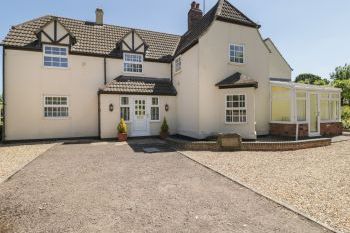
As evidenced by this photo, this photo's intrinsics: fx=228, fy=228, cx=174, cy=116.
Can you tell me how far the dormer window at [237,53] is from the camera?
15695mm

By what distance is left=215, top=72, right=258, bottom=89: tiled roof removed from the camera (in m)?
13.8

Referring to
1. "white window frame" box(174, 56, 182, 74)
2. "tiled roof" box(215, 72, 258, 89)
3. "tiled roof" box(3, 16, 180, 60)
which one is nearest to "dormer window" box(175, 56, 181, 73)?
"white window frame" box(174, 56, 182, 74)

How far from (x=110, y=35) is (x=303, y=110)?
15690 millimetres

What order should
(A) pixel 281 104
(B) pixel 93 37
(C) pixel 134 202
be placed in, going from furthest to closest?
(B) pixel 93 37
(A) pixel 281 104
(C) pixel 134 202

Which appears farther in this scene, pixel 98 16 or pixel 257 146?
pixel 98 16

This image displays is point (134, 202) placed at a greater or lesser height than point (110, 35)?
lesser

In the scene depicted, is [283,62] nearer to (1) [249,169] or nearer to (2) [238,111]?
(2) [238,111]

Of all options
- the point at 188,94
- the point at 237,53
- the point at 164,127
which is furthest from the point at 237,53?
the point at 164,127

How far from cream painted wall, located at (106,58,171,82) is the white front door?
8.30 ft

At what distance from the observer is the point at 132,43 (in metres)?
17.8

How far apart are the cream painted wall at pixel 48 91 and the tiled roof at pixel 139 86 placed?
1149 millimetres

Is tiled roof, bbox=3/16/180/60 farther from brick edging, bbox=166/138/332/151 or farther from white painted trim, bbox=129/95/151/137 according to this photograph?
brick edging, bbox=166/138/332/151

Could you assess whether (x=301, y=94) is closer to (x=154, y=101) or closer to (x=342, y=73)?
(x=154, y=101)

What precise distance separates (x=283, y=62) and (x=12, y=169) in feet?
73.4
